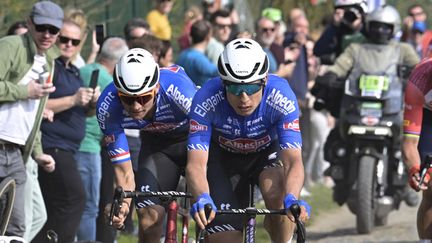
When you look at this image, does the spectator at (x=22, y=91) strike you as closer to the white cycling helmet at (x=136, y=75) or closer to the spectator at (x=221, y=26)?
the white cycling helmet at (x=136, y=75)

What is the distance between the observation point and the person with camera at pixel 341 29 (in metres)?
15.1

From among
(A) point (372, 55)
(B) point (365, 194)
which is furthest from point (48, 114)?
(A) point (372, 55)

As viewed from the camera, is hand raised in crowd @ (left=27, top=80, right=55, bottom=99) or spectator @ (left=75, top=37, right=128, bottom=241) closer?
hand raised in crowd @ (left=27, top=80, right=55, bottom=99)

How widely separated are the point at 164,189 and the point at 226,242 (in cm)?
87

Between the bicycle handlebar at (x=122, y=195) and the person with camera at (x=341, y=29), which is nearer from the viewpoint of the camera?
the bicycle handlebar at (x=122, y=195)

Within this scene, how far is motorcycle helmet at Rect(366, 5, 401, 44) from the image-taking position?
46.5ft

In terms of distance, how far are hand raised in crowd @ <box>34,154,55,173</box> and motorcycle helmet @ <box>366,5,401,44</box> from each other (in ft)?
14.7

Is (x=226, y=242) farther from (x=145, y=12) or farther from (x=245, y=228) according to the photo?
(x=145, y=12)

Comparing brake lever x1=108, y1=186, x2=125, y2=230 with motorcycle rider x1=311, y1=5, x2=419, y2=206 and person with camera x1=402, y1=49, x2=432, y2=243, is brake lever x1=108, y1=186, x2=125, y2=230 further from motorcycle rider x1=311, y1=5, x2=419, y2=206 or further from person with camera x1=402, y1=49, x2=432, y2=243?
motorcycle rider x1=311, y1=5, x2=419, y2=206

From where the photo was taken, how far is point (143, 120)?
31.7 feet

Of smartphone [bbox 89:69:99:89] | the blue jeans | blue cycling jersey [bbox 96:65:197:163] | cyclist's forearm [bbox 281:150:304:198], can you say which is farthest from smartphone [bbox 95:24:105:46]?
cyclist's forearm [bbox 281:150:304:198]

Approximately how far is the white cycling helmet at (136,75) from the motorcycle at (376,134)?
4.99 m

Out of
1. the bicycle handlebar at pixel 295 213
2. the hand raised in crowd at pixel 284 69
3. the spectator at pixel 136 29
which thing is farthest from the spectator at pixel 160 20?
the bicycle handlebar at pixel 295 213

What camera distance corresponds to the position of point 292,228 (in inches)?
376
